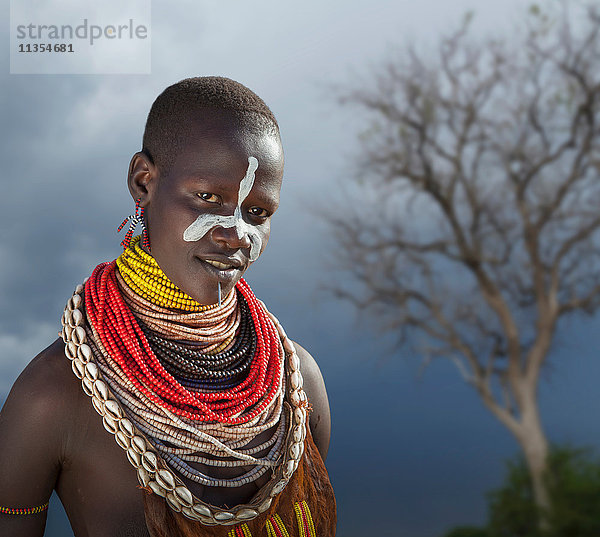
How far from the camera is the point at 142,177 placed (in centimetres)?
182

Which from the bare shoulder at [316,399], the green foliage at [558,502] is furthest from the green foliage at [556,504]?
the bare shoulder at [316,399]

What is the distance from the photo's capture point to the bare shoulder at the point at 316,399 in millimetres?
2180

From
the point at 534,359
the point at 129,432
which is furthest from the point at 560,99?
the point at 129,432

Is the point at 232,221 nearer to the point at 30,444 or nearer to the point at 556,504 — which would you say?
the point at 30,444

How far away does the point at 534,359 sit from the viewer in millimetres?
5855

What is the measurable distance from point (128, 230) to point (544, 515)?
15.7 feet

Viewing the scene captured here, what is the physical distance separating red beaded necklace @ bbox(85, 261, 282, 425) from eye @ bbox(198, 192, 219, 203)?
0.39 metres

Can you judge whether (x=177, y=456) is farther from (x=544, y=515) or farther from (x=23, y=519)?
(x=544, y=515)

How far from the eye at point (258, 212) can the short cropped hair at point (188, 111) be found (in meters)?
0.22

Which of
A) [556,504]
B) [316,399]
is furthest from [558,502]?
[316,399]

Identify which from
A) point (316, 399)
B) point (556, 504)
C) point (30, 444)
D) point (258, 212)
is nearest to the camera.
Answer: point (30, 444)

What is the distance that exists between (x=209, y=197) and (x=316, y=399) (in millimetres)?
843

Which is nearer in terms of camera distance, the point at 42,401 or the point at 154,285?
the point at 42,401

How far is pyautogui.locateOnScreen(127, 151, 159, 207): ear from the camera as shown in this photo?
1.80 meters
